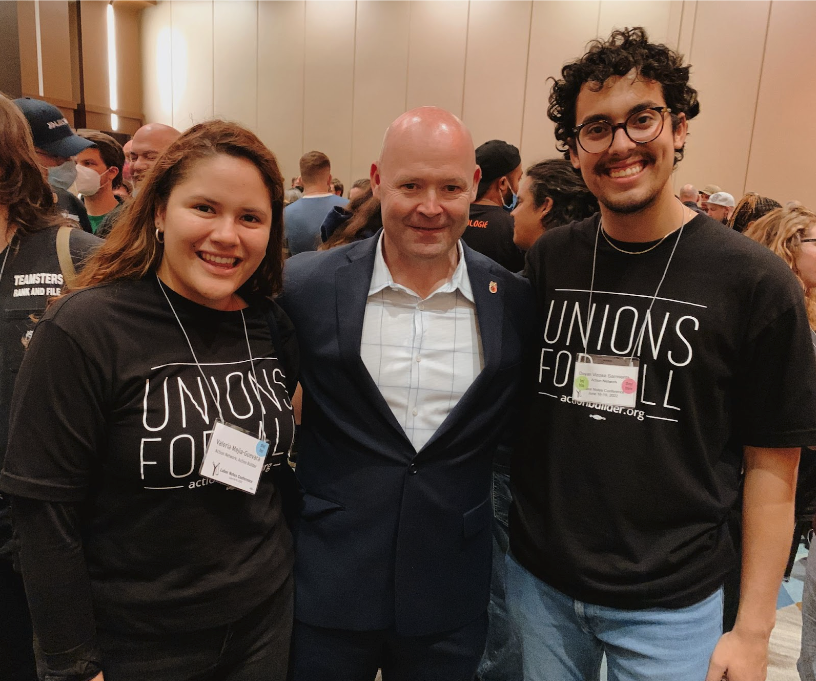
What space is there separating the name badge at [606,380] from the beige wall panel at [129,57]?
11573 mm

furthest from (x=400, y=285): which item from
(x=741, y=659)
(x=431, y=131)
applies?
(x=741, y=659)

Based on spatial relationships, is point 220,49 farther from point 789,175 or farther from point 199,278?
point 199,278

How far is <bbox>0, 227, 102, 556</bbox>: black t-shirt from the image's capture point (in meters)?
1.42

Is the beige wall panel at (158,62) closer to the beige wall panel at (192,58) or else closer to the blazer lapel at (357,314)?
the beige wall panel at (192,58)

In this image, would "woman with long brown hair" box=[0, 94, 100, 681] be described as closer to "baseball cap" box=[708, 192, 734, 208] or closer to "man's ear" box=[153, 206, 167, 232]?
"man's ear" box=[153, 206, 167, 232]

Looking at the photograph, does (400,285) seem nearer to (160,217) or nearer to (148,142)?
(160,217)

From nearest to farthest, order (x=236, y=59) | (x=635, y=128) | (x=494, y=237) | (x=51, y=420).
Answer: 1. (x=51, y=420)
2. (x=635, y=128)
3. (x=494, y=237)
4. (x=236, y=59)

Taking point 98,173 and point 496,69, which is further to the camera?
point 496,69

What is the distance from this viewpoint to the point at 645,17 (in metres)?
→ 7.65

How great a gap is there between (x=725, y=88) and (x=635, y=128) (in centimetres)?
757

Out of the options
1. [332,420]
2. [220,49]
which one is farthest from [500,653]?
[220,49]

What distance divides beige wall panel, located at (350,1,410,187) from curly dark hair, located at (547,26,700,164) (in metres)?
7.70

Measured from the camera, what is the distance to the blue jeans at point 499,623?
82.6 inches

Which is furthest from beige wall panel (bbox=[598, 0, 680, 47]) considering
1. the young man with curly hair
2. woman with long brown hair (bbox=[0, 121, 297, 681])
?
woman with long brown hair (bbox=[0, 121, 297, 681])
